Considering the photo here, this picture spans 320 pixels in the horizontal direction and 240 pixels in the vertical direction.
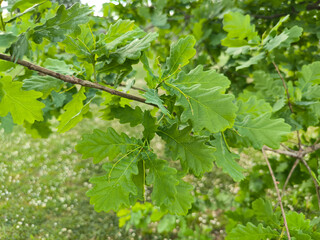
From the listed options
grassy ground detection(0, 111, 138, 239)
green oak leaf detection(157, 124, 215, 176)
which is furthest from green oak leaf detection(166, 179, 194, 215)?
grassy ground detection(0, 111, 138, 239)

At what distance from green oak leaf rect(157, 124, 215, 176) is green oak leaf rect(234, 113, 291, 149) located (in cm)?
21

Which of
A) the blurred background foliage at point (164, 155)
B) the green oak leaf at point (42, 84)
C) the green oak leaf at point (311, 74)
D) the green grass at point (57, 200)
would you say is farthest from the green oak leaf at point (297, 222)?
the green grass at point (57, 200)

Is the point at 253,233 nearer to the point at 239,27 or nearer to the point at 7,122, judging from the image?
the point at 239,27

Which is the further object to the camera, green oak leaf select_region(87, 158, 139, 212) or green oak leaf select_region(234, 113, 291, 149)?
green oak leaf select_region(234, 113, 291, 149)

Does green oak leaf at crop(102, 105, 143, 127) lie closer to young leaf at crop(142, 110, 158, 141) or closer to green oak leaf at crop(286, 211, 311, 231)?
young leaf at crop(142, 110, 158, 141)

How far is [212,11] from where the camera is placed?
5.99 ft

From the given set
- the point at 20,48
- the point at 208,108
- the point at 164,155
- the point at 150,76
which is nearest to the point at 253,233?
the point at 208,108

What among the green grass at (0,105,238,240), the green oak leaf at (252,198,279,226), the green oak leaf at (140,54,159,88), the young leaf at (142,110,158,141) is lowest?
the green grass at (0,105,238,240)

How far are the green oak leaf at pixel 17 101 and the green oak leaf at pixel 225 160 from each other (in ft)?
1.70

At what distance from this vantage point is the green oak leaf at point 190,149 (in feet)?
2.29

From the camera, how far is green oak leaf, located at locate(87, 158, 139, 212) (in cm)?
67

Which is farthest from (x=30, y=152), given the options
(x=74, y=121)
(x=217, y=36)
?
(x=74, y=121)

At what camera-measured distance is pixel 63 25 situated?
2.13ft

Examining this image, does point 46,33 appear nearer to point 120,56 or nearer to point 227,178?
point 120,56
